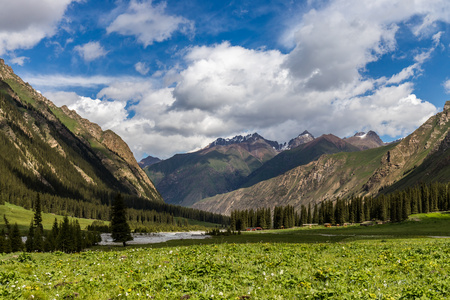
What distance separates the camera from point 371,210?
6550 inches

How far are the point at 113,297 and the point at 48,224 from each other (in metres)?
186

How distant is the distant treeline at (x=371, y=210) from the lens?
14038 centimetres

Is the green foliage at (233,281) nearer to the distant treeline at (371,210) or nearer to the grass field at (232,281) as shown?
the grass field at (232,281)

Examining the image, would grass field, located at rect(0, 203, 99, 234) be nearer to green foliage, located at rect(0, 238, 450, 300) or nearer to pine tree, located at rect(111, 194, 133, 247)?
pine tree, located at rect(111, 194, 133, 247)

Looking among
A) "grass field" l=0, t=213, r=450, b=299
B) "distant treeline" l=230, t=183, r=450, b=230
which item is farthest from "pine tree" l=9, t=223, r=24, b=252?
"distant treeline" l=230, t=183, r=450, b=230

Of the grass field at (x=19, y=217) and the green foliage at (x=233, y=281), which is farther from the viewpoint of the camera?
the grass field at (x=19, y=217)

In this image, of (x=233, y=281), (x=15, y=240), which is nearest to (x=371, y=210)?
(x=15, y=240)

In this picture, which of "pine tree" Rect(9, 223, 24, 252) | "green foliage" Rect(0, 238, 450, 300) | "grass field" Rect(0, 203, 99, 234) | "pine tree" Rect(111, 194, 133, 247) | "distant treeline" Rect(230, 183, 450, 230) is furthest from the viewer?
"grass field" Rect(0, 203, 99, 234)

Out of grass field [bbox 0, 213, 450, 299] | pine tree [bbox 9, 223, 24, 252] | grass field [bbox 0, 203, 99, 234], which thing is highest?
grass field [bbox 0, 213, 450, 299]

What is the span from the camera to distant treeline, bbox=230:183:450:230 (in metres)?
140

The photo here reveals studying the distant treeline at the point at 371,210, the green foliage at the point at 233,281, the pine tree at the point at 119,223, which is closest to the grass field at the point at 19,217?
the pine tree at the point at 119,223

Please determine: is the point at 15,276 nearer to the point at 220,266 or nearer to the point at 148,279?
the point at 148,279

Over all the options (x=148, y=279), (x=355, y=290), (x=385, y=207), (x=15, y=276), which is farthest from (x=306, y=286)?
(x=385, y=207)

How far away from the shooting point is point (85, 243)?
274 ft
